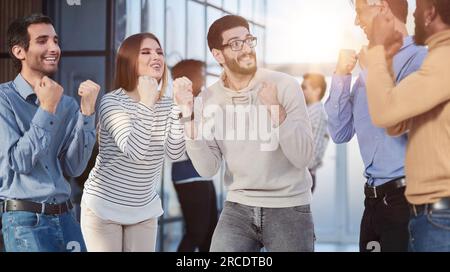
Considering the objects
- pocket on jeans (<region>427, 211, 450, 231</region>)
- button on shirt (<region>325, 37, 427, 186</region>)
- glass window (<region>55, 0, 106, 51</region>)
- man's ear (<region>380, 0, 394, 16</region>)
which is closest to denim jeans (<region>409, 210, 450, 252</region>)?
pocket on jeans (<region>427, 211, 450, 231</region>)

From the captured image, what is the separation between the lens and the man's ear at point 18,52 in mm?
2770

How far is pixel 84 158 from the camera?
267cm

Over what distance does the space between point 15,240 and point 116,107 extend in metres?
0.60

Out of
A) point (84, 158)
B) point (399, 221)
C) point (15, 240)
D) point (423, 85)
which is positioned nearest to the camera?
point (423, 85)

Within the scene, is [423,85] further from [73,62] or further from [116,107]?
[73,62]

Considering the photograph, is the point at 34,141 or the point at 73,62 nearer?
the point at 34,141

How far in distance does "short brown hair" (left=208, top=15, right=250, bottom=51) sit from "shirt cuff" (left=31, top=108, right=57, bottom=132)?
63cm

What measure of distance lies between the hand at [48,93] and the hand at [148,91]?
0.30m

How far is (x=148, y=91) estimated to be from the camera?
2.67m

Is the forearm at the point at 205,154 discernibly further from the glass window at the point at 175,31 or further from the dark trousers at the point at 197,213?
the glass window at the point at 175,31

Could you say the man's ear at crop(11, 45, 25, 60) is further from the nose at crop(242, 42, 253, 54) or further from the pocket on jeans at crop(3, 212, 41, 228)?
the nose at crop(242, 42, 253, 54)

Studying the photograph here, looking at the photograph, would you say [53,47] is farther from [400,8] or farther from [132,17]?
[400,8]
